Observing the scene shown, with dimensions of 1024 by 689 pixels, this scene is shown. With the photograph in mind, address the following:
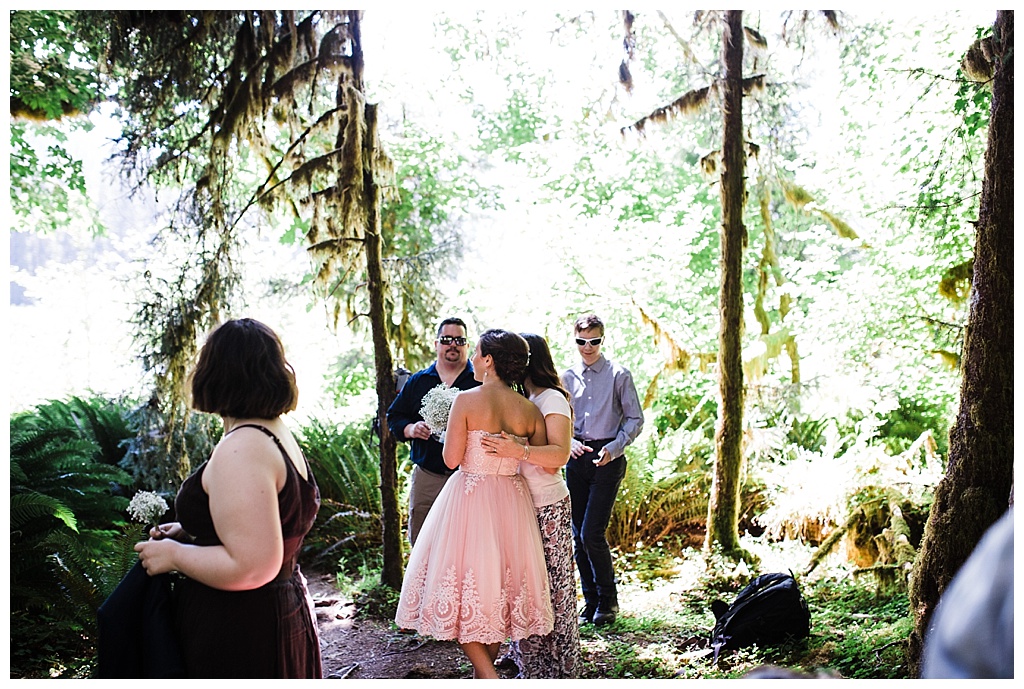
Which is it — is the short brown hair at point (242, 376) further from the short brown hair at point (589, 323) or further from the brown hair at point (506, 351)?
the short brown hair at point (589, 323)

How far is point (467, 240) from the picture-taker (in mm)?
8602

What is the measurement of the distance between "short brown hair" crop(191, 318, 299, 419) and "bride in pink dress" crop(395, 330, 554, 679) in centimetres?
143

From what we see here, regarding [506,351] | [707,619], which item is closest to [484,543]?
[506,351]

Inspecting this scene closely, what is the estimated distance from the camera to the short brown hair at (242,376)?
1.97 metres

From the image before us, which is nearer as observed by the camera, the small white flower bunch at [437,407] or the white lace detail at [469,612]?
the white lace detail at [469,612]

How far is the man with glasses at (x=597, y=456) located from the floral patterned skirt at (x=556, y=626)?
1.01m

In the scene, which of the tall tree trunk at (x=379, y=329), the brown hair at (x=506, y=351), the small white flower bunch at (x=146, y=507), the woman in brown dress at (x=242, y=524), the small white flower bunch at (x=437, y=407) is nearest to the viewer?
the woman in brown dress at (x=242, y=524)

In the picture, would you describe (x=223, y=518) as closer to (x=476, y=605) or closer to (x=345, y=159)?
(x=476, y=605)

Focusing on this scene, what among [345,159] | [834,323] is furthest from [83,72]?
[834,323]

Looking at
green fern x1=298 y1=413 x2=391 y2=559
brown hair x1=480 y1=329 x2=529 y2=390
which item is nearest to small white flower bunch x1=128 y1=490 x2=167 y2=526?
brown hair x1=480 y1=329 x2=529 y2=390

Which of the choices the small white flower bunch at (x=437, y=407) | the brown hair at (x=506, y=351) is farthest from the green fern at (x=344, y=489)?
the brown hair at (x=506, y=351)

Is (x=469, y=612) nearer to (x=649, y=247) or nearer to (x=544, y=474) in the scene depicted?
(x=544, y=474)

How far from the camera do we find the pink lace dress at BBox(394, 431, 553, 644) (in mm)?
3293

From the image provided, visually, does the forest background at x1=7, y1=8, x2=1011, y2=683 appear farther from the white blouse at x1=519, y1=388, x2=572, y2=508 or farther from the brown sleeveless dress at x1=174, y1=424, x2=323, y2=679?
the brown sleeveless dress at x1=174, y1=424, x2=323, y2=679
